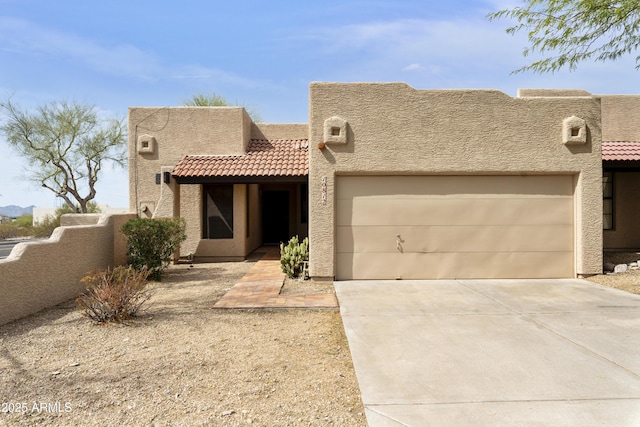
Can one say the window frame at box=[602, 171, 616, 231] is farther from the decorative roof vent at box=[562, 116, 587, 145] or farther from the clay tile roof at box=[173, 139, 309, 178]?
the clay tile roof at box=[173, 139, 309, 178]

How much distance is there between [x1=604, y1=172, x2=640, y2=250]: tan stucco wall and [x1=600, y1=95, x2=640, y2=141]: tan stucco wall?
1.55 metres

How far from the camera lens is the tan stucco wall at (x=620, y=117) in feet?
42.9

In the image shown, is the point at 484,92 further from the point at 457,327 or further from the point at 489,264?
the point at 457,327

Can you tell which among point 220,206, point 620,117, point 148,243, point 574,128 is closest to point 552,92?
point 620,117

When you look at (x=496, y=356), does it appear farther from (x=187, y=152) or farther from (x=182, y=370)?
(x=187, y=152)

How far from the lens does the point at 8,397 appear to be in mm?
3701

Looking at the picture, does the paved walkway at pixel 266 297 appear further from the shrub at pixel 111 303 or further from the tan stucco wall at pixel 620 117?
the tan stucco wall at pixel 620 117

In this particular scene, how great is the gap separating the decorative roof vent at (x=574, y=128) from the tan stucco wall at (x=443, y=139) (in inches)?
5.0

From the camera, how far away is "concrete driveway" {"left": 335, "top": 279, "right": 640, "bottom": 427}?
335 cm

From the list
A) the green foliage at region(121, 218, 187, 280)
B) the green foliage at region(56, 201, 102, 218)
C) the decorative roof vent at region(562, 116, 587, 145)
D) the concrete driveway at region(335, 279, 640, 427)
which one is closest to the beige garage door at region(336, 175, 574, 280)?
the decorative roof vent at region(562, 116, 587, 145)

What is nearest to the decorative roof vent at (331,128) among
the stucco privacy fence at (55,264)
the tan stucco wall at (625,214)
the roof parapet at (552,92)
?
the stucco privacy fence at (55,264)

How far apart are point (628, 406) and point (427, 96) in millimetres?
7249

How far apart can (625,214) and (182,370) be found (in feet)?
48.1

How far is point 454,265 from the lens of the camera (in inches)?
361
